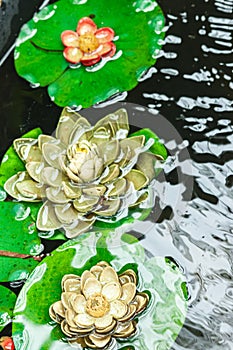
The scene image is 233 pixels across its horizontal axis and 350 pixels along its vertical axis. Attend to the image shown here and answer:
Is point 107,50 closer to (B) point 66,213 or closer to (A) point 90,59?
(A) point 90,59

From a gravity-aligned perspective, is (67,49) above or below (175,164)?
above

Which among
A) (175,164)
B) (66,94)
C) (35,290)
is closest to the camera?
(35,290)

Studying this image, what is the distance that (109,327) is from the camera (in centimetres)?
129

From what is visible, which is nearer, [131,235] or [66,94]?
[131,235]

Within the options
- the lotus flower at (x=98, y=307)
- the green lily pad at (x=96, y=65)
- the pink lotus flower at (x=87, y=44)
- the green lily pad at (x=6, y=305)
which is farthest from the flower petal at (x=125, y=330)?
the pink lotus flower at (x=87, y=44)

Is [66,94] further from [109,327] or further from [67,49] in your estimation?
[109,327]

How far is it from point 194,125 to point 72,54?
0.36 metres

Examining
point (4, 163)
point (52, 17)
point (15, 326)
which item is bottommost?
point (15, 326)

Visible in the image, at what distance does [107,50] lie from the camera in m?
1.68

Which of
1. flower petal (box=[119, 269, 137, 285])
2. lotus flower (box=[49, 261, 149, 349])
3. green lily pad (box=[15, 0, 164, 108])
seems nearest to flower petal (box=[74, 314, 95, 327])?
lotus flower (box=[49, 261, 149, 349])

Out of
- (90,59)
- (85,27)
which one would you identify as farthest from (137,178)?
(85,27)

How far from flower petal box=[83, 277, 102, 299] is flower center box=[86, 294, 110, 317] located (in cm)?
2

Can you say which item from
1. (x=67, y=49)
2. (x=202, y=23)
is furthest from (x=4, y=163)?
(x=202, y=23)

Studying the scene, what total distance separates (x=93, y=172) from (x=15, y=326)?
362 millimetres
